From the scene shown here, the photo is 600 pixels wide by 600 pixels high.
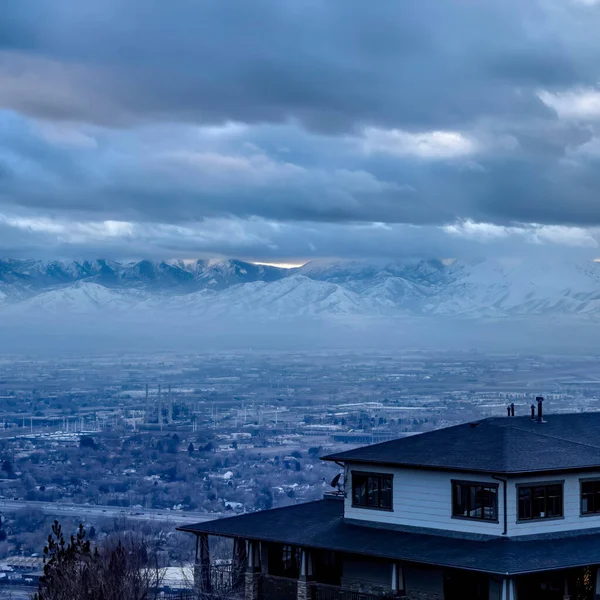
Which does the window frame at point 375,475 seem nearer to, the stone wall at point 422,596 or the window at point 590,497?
the stone wall at point 422,596

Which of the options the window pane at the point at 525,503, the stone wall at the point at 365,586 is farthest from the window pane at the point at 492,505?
the stone wall at the point at 365,586

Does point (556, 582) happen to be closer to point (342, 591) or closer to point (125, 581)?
point (342, 591)

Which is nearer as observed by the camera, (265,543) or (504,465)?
(504,465)

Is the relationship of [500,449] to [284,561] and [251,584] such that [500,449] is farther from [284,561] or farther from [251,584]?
[251,584]

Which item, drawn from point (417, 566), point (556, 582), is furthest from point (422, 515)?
point (556, 582)

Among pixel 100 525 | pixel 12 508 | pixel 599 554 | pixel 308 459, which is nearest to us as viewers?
pixel 599 554

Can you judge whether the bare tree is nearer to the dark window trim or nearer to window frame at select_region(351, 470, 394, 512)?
window frame at select_region(351, 470, 394, 512)

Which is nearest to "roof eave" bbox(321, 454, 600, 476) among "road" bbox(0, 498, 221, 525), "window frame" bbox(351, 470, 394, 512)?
"window frame" bbox(351, 470, 394, 512)
